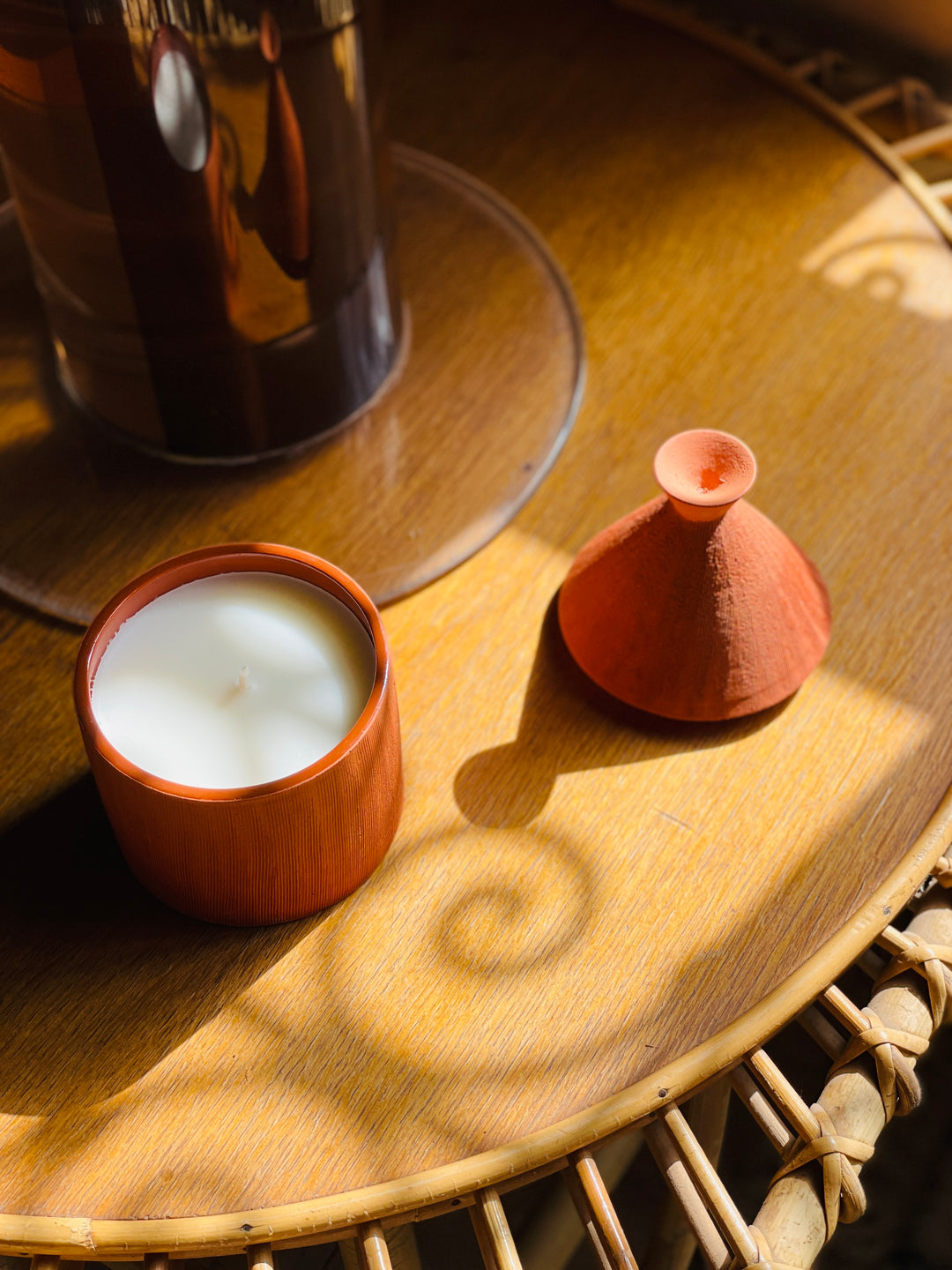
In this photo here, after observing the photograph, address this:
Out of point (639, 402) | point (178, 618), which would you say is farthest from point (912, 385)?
point (178, 618)

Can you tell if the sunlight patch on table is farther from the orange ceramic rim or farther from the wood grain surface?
the orange ceramic rim

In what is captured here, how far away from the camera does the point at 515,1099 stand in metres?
0.40

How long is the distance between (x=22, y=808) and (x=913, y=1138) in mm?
761

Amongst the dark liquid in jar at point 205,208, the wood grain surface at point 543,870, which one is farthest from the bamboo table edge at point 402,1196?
the dark liquid in jar at point 205,208

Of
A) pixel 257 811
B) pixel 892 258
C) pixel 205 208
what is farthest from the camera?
pixel 892 258

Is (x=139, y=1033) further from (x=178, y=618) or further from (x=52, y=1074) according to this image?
(x=178, y=618)

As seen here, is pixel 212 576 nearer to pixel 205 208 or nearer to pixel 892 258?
pixel 205 208

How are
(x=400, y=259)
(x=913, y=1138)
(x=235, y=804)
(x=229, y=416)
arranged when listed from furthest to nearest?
(x=913, y=1138) < (x=400, y=259) < (x=229, y=416) < (x=235, y=804)

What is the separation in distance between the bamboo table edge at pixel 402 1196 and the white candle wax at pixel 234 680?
130 mm

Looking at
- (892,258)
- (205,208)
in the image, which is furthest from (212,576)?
(892,258)

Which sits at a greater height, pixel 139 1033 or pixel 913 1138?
pixel 139 1033

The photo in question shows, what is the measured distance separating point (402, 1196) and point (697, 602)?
224mm

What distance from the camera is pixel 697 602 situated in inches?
17.8

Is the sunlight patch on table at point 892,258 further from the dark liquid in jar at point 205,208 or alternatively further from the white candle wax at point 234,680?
the white candle wax at point 234,680
